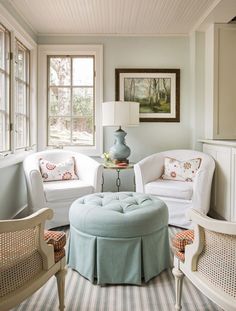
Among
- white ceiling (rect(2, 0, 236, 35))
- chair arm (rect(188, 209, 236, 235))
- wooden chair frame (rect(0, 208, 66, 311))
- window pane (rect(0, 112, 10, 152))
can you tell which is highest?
white ceiling (rect(2, 0, 236, 35))

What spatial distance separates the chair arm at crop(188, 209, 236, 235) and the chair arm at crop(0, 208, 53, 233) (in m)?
0.70

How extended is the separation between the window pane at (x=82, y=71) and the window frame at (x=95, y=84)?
83 millimetres

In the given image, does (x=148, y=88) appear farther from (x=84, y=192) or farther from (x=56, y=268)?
(x=56, y=268)

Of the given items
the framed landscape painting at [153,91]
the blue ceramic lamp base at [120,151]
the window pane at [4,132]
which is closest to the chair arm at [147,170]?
the blue ceramic lamp base at [120,151]

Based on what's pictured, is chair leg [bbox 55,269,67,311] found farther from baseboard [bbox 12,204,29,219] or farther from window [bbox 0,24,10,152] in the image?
baseboard [bbox 12,204,29,219]

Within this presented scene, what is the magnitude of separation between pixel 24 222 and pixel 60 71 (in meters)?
3.44

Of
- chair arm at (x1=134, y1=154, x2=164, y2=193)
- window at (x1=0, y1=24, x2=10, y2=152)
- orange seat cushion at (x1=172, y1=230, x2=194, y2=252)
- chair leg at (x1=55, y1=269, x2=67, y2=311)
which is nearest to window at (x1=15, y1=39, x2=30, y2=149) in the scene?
window at (x1=0, y1=24, x2=10, y2=152)

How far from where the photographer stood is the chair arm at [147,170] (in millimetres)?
3514

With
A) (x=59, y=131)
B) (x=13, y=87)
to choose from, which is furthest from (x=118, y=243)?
(x=59, y=131)

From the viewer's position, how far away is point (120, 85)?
430 cm

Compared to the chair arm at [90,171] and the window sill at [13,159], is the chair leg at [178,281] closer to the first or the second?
the chair arm at [90,171]

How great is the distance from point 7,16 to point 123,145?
1965 mm

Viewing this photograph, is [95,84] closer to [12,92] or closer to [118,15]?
[118,15]

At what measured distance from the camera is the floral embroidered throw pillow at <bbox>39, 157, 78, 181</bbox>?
3587 millimetres
